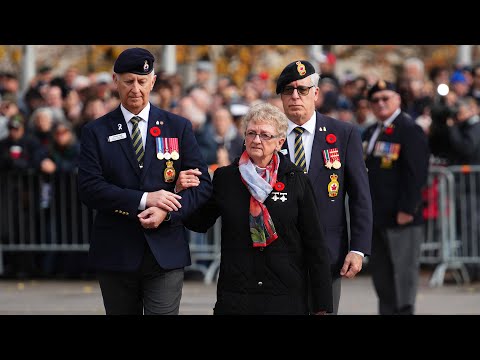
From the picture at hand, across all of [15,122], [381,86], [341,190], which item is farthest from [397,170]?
[15,122]

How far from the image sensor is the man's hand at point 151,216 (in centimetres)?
693

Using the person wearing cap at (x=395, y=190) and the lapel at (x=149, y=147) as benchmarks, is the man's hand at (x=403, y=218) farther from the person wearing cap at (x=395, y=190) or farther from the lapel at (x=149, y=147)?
the lapel at (x=149, y=147)

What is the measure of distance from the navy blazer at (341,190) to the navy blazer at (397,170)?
278 cm

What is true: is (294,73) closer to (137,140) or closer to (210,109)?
(137,140)

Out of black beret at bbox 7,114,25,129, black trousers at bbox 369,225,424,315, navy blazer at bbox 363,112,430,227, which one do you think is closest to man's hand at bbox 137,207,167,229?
navy blazer at bbox 363,112,430,227

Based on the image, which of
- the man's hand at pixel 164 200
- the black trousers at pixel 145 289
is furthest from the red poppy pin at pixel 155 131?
the black trousers at pixel 145 289

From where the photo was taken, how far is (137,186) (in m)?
7.11

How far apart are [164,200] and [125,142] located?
0.48 m
